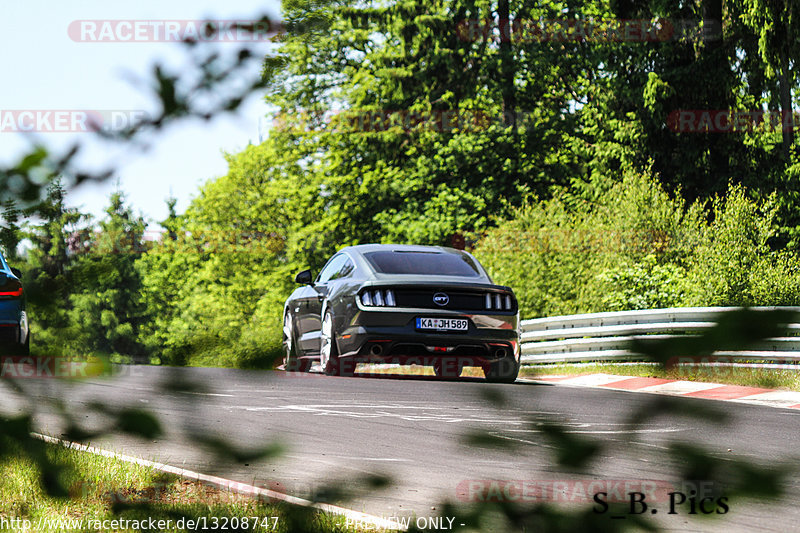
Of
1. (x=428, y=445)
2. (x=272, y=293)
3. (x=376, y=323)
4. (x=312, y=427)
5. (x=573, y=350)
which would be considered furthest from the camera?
(x=272, y=293)

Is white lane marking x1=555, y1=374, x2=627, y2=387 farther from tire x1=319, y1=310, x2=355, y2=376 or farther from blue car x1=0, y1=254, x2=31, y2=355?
blue car x1=0, y1=254, x2=31, y2=355

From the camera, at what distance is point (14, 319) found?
1947mm

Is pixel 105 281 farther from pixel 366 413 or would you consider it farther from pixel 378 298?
pixel 378 298

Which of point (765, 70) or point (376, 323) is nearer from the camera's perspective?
point (376, 323)

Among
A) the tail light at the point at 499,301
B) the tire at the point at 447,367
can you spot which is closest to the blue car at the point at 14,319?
the tail light at the point at 499,301

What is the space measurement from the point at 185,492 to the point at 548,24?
3204 centimetres

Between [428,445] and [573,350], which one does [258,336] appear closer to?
[428,445]

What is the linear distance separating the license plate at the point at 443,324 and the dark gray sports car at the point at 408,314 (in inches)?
0.4

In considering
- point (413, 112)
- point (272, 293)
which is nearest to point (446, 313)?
point (413, 112)

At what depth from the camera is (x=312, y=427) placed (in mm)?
8312

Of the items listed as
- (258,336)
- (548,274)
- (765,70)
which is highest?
(765,70)

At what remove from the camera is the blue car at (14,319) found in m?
1.80

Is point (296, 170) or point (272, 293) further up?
point (296, 170)

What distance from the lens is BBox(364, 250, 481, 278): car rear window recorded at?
11.9 metres
